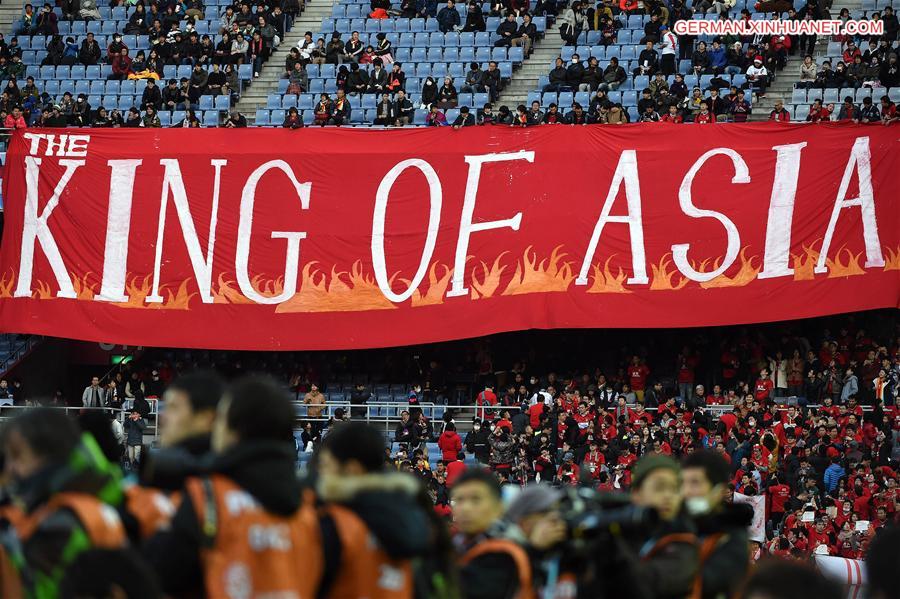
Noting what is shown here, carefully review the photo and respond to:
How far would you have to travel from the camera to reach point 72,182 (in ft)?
74.8

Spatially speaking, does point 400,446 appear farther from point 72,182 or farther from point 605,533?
point 605,533

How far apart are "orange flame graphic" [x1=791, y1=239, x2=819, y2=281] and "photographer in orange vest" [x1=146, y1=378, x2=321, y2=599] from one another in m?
18.2

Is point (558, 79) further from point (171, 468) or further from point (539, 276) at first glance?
point (171, 468)

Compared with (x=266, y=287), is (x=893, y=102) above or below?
above

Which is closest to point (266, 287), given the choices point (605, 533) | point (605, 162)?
point (605, 162)

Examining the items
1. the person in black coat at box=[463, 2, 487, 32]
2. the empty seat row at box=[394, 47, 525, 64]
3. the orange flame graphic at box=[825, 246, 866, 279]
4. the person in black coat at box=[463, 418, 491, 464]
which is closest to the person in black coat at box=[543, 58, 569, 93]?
the empty seat row at box=[394, 47, 525, 64]

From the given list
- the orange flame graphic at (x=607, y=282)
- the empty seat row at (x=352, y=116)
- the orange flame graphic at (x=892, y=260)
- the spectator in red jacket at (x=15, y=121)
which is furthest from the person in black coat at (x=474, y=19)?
the orange flame graphic at (x=892, y=260)

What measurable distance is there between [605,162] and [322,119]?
4.79 m

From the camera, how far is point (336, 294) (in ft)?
73.0

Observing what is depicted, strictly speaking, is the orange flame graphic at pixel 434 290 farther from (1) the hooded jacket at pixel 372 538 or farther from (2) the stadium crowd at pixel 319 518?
(1) the hooded jacket at pixel 372 538

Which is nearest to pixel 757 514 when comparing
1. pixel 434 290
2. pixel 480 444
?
pixel 480 444

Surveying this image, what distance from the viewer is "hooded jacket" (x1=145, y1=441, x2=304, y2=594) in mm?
3949

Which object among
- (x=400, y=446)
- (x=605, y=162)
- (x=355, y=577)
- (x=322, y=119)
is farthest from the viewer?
(x=322, y=119)

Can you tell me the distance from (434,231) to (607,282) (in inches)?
100
